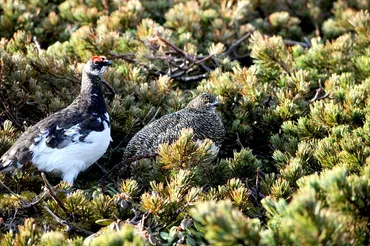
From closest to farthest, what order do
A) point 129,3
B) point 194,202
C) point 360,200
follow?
1. point 360,200
2. point 194,202
3. point 129,3

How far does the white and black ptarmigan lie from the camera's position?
126 inches

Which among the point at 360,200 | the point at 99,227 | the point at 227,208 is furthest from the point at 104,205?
the point at 360,200

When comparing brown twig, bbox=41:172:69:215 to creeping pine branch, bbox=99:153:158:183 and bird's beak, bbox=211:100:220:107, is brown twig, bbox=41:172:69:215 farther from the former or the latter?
bird's beak, bbox=211:100:220:107

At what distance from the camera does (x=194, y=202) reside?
2449 millimetres

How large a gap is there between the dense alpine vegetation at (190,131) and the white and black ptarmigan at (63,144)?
0.09 m

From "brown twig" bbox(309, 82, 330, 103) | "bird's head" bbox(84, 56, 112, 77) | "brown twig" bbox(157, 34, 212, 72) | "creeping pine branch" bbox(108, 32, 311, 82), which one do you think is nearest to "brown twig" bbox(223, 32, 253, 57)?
"creeping pine branch" bbox(108, 32, 311, 82)

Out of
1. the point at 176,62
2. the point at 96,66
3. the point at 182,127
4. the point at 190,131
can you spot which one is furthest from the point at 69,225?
the point at 176,62

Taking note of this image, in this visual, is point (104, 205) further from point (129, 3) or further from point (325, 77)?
point (129, 3)

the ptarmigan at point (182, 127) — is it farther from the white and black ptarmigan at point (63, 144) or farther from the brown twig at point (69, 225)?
the brown twig at point (69, 225)

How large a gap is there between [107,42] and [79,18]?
969 mm

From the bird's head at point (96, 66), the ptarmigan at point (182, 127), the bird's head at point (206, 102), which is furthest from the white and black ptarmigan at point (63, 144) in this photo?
the bird's head at point (206, 102)

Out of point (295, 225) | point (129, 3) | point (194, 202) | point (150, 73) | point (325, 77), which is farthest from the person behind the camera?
point (129, 3)

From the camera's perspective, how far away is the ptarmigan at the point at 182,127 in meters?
3.55

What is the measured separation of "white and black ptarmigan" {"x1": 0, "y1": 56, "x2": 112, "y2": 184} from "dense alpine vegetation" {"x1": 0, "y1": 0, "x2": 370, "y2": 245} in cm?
9
